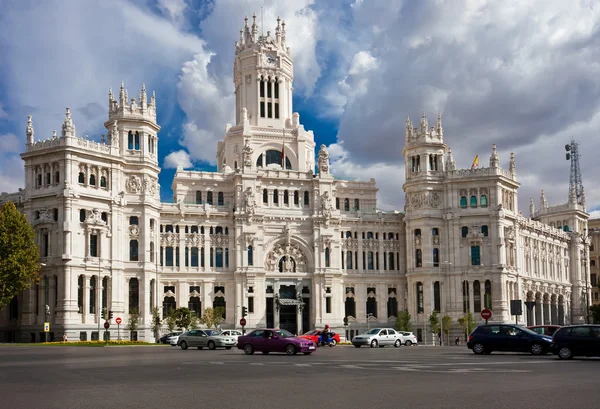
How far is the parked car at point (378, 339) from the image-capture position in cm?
7212

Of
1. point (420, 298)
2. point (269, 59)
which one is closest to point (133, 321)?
point (420, 298)

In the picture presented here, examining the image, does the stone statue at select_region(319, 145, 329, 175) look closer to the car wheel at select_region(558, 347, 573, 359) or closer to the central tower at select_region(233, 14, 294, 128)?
the central tower at select_region(233, 14, 294, 128)

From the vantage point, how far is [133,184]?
98.8 m

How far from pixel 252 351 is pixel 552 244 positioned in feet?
312

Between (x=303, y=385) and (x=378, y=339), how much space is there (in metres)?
47.6

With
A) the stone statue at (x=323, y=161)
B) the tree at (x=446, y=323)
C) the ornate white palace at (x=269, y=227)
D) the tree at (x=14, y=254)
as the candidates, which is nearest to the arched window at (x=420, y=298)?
the ornate white palace at (x=269, y=227)

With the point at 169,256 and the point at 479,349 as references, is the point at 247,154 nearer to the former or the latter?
the point at 169,256

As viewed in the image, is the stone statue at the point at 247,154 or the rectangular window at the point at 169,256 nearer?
the rectangular window at the point at 169,256

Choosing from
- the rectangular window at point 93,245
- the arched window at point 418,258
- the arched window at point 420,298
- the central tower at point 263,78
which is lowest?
the arched window at point 420,298

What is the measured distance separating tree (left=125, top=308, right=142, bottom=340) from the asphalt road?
53.9 metres

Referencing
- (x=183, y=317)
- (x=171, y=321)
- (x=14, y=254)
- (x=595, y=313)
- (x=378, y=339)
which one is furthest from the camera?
(x=595, y=313)

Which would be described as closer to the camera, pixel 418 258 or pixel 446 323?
pixel 446 323

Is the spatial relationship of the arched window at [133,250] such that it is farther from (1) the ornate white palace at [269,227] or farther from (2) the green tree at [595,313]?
(2) the green tree at [595,313]

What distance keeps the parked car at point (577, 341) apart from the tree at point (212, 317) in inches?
2447
